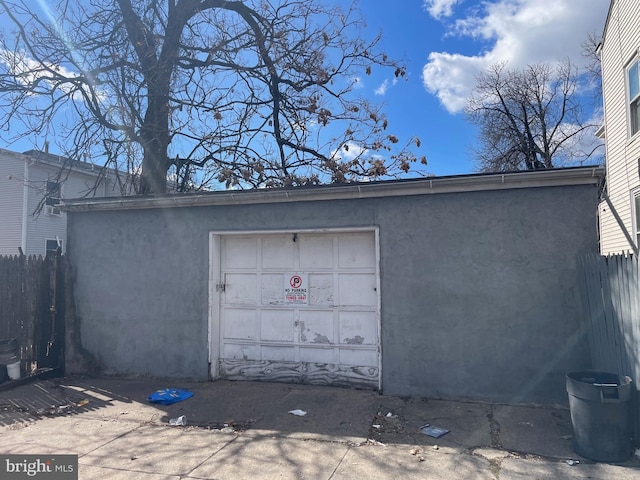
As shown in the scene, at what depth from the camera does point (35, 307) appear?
7.68m

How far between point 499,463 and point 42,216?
21271 millimetres

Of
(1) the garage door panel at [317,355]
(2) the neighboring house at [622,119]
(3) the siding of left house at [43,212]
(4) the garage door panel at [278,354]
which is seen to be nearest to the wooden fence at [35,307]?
(4) the garage door panel at [278,354]

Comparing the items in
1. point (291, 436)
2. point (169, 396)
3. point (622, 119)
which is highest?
point (622, 119)

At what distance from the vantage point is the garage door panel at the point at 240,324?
7043mm

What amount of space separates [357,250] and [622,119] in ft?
29.0

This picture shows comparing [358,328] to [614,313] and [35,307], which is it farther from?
[35,307]

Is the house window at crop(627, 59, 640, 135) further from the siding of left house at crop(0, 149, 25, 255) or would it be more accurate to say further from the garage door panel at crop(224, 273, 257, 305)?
the siding of left house at crop(0, 149, 25, 255)

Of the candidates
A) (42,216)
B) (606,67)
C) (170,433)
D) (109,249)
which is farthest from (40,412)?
(42,216)

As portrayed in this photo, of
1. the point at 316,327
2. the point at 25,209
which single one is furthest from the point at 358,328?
the point at 25,209

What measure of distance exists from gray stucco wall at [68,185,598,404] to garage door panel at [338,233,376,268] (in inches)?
11.5

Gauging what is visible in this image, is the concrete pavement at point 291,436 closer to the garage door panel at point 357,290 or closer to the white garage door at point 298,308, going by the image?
the white garage door at point 298,308

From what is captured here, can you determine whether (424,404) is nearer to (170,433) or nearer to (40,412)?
(170,433)

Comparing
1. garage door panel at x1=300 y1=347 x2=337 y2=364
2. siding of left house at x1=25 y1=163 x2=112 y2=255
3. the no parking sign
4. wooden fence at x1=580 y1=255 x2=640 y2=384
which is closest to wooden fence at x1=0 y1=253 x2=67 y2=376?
the no parking sign

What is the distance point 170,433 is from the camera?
16.5 feet
